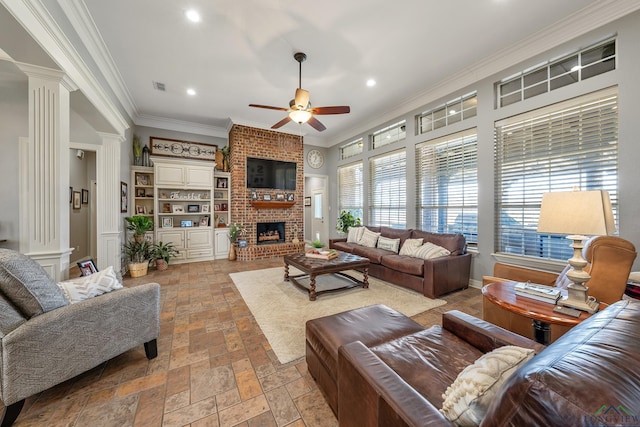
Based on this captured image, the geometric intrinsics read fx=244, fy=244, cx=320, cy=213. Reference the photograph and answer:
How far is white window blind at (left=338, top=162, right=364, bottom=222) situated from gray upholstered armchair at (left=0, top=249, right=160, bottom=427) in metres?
5.11

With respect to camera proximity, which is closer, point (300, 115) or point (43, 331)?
point (43, 331)

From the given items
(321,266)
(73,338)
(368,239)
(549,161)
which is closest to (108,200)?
(73,338)

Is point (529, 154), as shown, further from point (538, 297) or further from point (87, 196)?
point (87, 196)

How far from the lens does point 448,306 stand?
9.67 ft

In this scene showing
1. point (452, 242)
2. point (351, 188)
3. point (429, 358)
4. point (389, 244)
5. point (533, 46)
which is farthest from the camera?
point (351, 188)

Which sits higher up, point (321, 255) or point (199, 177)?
point (199, 177)

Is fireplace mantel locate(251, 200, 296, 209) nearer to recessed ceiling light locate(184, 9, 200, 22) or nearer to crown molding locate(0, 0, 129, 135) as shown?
crown molding locate(0, 0, 129, 135)

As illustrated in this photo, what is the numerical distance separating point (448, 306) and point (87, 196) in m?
7.35

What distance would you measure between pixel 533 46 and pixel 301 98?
2.91m

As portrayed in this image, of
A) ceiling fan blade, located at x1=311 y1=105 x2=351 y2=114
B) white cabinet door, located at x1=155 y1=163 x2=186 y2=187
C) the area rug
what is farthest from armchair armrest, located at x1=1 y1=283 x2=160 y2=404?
white cabinet door, located at x1=155 y1=163 x2=186 y2=187

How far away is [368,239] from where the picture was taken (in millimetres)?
4852

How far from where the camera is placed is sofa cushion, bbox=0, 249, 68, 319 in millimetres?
1345

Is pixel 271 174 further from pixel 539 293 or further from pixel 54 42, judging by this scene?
pixel 539 293

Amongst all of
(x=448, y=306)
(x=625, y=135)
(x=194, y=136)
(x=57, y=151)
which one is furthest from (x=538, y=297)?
(x=194, y=136)
